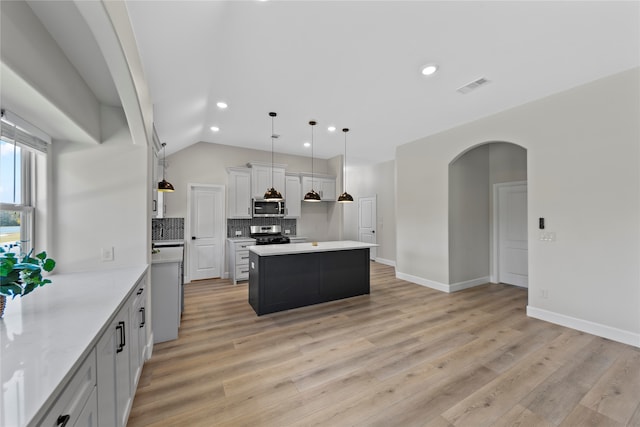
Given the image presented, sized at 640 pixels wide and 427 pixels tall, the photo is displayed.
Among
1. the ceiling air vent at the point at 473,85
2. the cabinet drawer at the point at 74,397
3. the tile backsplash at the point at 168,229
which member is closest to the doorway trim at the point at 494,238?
the ceiling air vent at the point at 473,85

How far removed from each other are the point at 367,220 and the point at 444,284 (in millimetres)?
3612

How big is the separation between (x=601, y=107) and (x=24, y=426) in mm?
4935

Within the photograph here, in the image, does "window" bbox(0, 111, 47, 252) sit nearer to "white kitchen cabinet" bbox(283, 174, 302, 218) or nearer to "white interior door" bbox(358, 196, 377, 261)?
"white kitchen cabinet" bbox(283, 174, 302, 218)

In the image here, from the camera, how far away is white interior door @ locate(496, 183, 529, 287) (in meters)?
4.73

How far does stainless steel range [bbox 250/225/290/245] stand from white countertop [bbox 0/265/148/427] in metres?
3.58

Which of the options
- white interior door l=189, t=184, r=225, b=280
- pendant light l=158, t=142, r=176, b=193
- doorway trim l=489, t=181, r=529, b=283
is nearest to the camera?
pendant light l=158, t=142, r=176, b=193

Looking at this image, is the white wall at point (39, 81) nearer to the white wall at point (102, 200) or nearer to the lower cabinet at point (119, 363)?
the white wall at point (102, 200)

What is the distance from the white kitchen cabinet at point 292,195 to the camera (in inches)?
246

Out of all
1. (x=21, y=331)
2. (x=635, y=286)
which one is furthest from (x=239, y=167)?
(x=635, y=286)

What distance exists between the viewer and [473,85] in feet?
10.1

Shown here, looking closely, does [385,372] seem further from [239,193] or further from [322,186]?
[322,186]

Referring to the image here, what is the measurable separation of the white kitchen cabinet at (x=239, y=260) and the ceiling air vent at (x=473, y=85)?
4530 mm

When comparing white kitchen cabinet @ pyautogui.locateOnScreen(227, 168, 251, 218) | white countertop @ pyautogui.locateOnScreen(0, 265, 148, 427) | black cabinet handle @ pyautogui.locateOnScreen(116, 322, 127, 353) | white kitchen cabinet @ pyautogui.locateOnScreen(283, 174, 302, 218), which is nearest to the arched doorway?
white kitchen cabinet @ pyautogui.locateOnScreen(283, 174, 302, 218)

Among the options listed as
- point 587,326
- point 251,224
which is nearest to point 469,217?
point 587,326
